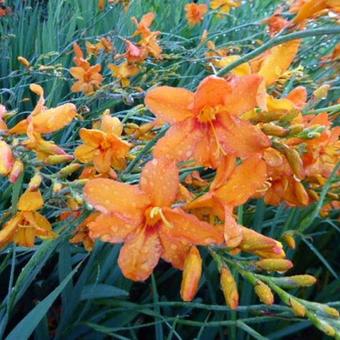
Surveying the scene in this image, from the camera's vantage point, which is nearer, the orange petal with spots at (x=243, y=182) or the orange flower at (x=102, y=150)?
the orange petal with spots at (x=243, y=182)

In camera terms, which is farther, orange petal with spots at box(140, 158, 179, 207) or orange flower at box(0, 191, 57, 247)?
orange flower at box(0, 191, 57, 247)

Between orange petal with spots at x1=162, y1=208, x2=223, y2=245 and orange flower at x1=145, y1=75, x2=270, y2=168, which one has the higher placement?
orange flower at x1=145, y1=75, x2=270, y2=168

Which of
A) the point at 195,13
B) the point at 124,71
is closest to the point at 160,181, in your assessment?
the point at 124,71

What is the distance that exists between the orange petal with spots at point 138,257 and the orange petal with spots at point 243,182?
11 centimetres

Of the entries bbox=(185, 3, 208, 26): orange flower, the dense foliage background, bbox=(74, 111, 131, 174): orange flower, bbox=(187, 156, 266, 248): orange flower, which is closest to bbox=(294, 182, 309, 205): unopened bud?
the dense foliage background

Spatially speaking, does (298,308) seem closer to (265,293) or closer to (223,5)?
(265,293)

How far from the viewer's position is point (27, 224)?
2.98ft

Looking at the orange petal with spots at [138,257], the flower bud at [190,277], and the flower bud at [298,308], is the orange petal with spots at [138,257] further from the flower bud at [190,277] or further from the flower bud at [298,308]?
the flower bud at [298,308]

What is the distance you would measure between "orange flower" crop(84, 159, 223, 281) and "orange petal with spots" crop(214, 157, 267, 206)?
0.05 meters

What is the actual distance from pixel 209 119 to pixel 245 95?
8 cm

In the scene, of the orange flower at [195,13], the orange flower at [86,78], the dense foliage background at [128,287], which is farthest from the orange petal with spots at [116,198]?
the orange flower at [195,13]

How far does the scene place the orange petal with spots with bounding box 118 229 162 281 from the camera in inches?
29.1

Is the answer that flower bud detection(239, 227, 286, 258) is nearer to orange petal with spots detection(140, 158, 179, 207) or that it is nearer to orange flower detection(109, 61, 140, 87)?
orange petal with spots detection(140, 158, 179, 207)

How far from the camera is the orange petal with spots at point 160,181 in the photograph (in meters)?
0.72
